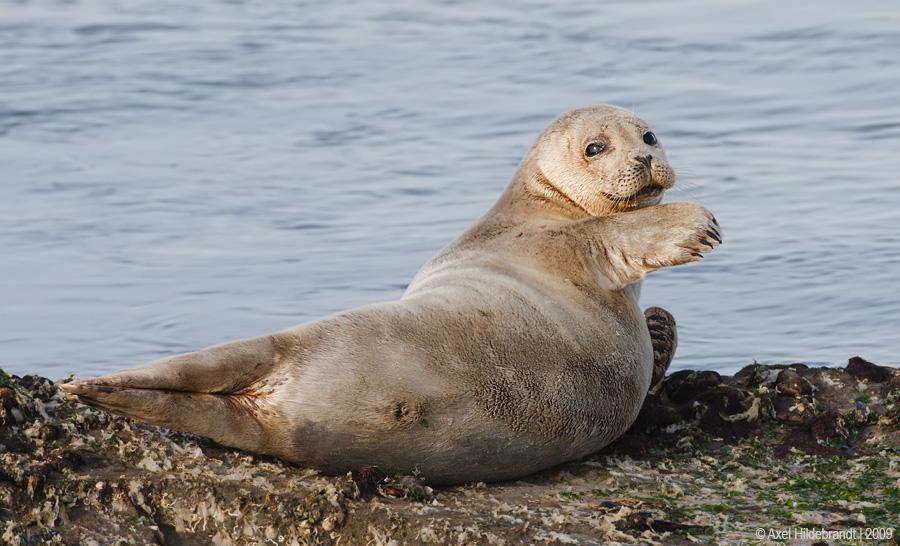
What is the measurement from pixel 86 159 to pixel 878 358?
9.21 metres

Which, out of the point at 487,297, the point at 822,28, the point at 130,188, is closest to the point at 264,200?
the point at 130,188

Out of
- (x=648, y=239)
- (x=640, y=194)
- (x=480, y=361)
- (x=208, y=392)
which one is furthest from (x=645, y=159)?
(x=208, y=392)

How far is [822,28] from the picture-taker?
19.9 meters

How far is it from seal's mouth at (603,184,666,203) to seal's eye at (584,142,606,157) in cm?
21

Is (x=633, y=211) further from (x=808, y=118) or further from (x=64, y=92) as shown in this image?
(x=64, y=92)

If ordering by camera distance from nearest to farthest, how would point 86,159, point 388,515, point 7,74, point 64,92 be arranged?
point 388,515 < point 86,159 < point 64,92 < point 7,74

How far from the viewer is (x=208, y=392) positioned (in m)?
4.81

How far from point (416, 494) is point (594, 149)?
2.15 m

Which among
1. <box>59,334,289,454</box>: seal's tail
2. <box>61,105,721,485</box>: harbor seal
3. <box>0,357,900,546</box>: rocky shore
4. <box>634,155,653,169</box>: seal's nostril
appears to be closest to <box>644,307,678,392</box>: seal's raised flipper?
<box>61,105,721,485</box>: harbor seal

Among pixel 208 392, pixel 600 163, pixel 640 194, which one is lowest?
pixel 208 392

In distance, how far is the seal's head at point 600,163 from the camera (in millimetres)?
6160

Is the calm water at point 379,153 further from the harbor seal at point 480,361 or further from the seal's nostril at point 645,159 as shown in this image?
the harbor seal at point 480,361

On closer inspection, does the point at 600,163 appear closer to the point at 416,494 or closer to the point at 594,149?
the point at 594,149

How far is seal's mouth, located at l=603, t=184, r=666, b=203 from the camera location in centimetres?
622
